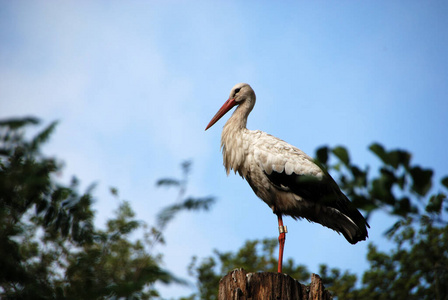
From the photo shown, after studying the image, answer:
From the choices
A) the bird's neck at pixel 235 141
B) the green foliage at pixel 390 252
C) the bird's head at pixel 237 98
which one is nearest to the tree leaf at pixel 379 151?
the green foliage at pixel 390 252

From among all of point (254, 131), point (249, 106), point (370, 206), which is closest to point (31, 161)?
point (370, 206)

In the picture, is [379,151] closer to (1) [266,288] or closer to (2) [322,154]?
(2) [322,154]

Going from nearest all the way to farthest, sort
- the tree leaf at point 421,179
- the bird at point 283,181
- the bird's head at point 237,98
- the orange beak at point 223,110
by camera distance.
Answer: the tree leaf at point 421,179, the bird at point 283,181, the bird's head at point 237,98, the orange beak at point 223,110

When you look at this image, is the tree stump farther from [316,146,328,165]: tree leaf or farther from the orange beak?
the orange beak

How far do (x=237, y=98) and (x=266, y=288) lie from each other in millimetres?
4403

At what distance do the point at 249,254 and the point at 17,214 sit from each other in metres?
12.5

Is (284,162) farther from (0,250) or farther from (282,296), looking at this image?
(0,250)

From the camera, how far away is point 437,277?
5.10 ft

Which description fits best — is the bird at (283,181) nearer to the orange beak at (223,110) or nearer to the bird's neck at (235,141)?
the bird's neck at (235,141)

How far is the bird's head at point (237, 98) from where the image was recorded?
304 inches

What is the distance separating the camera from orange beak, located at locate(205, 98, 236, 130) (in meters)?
7.86

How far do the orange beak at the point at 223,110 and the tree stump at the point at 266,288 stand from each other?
4.20m

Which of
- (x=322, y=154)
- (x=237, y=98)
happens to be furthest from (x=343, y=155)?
(x=237, y=98)

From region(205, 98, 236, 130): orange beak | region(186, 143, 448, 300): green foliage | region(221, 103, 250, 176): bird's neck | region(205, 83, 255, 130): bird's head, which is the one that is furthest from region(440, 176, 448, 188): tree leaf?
region(205, 98, 236, 130): orange beak
